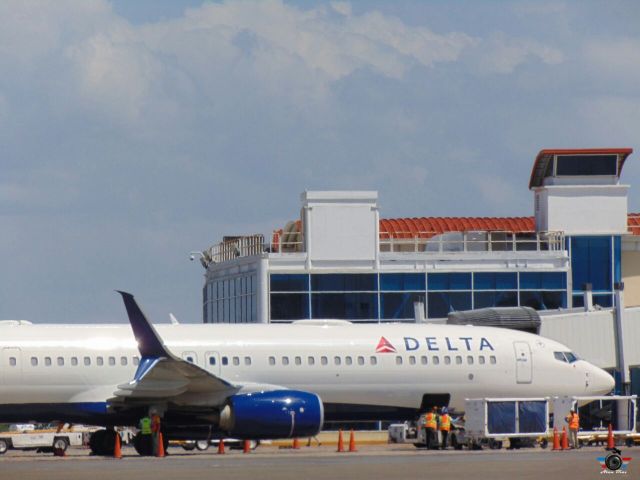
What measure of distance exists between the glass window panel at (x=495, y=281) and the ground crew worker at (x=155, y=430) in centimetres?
2599

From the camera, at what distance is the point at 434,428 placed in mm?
43938

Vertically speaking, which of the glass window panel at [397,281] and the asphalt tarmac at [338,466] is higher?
the glass window panel at [397,281]

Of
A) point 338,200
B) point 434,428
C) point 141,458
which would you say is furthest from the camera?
point 338,200

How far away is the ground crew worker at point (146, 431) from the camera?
4144 cm

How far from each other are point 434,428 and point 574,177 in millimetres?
28119

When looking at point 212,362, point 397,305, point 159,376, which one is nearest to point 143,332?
point 159,376

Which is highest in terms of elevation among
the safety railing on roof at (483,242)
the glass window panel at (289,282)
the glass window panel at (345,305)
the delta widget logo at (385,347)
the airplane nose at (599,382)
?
the safety railing on roof at (483,242)

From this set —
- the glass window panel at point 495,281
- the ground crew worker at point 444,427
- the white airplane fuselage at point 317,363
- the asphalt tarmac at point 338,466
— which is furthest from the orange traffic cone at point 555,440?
the glass window panel at point 495,281

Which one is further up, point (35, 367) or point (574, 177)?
point (574, 177)

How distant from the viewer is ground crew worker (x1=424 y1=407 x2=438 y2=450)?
43750mm

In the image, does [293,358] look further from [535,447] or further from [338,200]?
[338,200]

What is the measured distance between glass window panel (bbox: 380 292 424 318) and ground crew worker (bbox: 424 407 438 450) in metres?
20.3

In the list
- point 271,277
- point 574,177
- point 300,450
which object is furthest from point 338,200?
point 300,450

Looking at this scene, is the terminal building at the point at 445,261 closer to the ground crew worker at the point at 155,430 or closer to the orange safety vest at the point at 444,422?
the orange safety vest at the point at 444,422
